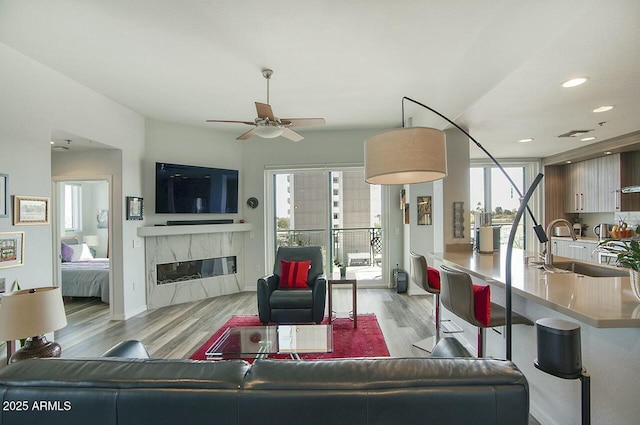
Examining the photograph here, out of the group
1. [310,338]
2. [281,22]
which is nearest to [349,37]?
[281,22]

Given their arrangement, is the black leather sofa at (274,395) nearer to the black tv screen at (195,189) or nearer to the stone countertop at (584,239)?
the black tv screen at (195,189)

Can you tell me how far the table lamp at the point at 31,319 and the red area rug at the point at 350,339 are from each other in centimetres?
125

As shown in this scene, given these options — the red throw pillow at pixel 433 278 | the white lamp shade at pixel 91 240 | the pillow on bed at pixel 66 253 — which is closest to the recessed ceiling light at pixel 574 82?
the red throw pillow at pixel 433 278

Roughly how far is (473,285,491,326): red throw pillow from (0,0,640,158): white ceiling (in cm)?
158

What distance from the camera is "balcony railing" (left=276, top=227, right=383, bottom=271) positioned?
5770mm

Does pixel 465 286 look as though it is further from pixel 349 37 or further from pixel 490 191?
pixel 490 191

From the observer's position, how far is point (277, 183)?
229 inches

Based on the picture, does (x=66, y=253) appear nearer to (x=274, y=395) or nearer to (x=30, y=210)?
(x=30, y=210)

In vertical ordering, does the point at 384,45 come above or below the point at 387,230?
above

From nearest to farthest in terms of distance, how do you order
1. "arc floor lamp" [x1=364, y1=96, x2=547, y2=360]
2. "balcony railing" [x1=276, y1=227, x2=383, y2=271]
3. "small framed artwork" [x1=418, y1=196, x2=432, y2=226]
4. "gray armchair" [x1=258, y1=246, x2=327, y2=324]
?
"arc floor lamp" [x1=364, y1=96, x2=547, y2=360] → "gray armchair" [x1=258, y1=246, x2=327, y2=324] → "small framed artwork" [x1=418, y1=196, x2=432, y2=226] → "balcony railing" [x1=276, y1=227, x2=383, y2=271]

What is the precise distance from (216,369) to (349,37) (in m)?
2.68

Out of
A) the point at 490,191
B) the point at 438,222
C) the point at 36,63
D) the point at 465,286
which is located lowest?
the point at 465,286

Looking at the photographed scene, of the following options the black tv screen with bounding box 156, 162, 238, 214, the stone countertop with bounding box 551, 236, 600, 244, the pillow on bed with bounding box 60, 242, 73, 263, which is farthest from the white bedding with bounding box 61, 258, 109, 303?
the stone countertop with bounding box 551, 236, 600, 244

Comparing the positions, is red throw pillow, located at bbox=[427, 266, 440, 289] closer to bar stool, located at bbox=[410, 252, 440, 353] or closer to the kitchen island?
bar stool, located at bbox=[410, 252, 440, 353]
